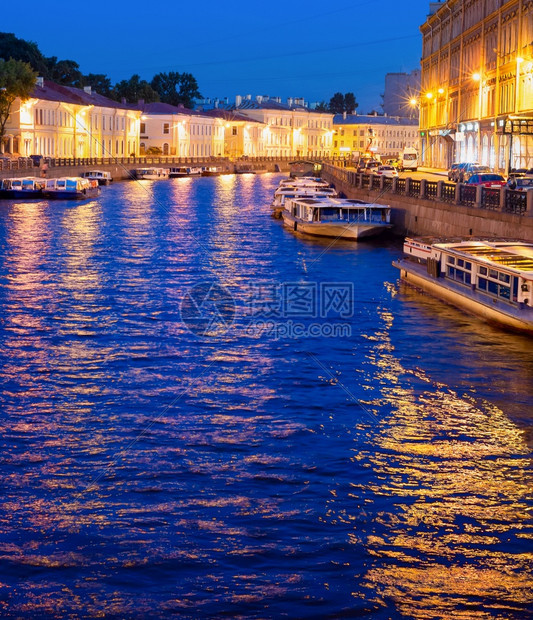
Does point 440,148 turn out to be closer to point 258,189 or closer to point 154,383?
point 258,189

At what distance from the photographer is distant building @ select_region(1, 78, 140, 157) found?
296 feet

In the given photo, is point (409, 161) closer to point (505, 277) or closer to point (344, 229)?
point (344, 229)

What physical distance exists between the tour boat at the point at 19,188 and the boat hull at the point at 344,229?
87.7 feet

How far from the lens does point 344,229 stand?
4266cm

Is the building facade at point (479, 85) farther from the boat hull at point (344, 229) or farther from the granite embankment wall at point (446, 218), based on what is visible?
the boat hull at point (344, 229)

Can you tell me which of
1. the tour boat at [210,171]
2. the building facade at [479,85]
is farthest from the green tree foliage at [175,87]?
the building facade at [479,85]

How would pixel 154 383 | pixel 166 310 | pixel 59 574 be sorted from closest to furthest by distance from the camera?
pixel 59 574 → pixel 154 383 → pixel 166 310

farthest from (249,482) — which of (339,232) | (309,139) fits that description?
(309,139)

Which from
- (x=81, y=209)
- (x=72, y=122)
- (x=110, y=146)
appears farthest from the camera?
(x=110, y=146)

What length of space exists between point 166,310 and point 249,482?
489 inches

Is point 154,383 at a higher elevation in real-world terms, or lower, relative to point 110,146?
lower

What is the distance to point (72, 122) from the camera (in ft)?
344

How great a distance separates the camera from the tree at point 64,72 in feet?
443

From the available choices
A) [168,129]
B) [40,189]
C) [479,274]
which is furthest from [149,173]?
[479,274]
